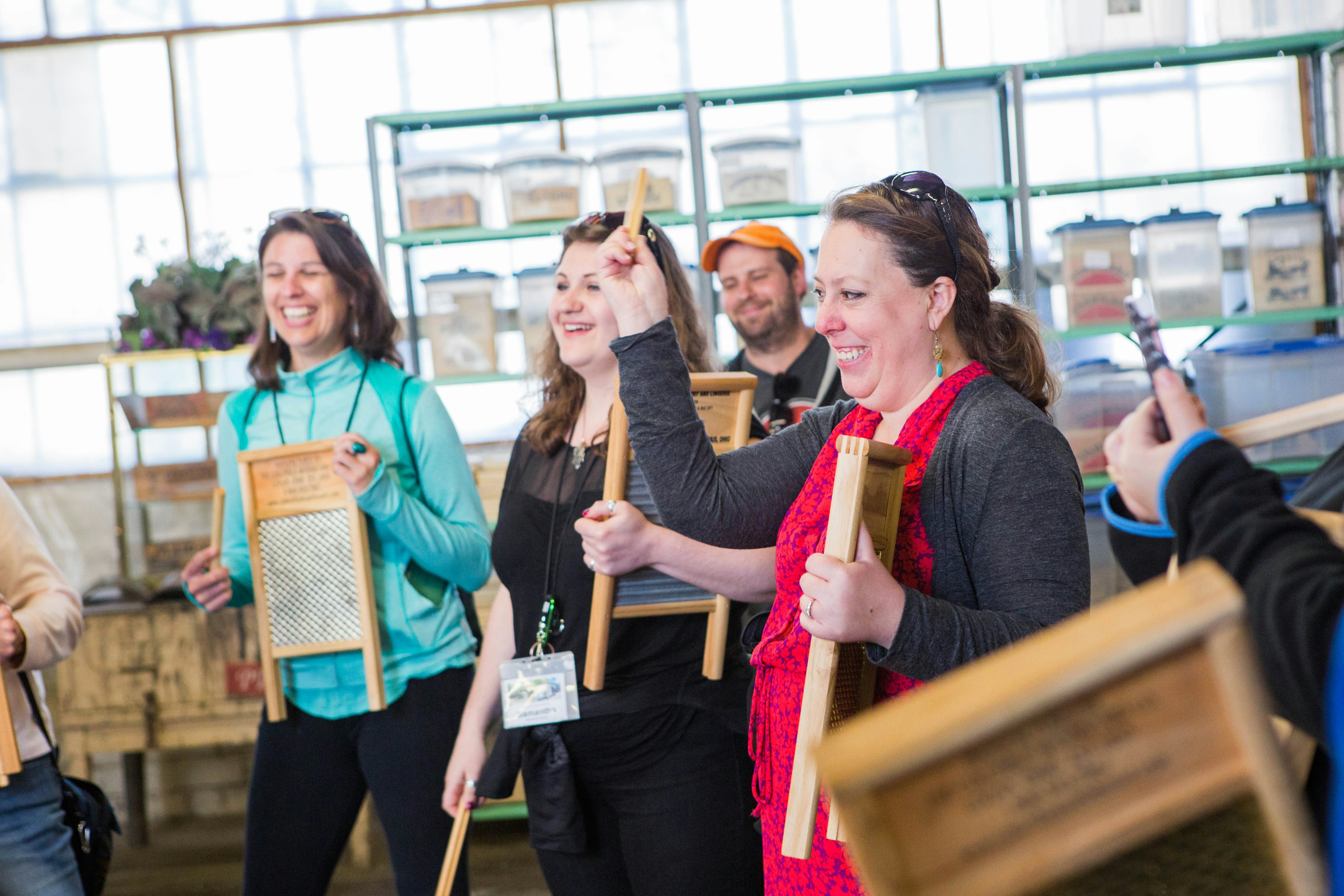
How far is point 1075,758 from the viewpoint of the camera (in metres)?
0.54

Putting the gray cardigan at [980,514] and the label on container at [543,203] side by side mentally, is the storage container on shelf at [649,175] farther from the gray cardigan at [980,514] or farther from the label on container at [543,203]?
the gray cardigan at [980,514]

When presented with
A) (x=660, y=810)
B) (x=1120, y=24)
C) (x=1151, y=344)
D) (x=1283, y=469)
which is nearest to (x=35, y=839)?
(x=660, y=810)

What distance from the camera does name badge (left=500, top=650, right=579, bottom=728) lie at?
1.78m

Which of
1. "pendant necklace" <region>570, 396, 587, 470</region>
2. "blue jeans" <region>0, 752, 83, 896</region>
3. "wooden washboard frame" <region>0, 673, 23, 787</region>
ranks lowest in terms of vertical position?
"blue jeans" <region>0, 752, 83, 896</region>

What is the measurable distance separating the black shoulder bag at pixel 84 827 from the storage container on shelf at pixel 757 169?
285 cm

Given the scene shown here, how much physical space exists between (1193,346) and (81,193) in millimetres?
5614

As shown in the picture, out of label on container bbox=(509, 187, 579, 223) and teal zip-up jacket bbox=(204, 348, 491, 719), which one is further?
label on container bbox=(509, 187, 579, 223)

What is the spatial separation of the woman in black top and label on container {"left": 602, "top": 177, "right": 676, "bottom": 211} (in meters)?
1.92

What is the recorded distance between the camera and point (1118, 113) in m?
5.05

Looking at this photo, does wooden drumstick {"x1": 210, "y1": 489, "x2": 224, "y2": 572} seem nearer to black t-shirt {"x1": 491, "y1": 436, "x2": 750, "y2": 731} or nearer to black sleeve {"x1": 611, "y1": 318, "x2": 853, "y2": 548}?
black t-shirt {"x1": 491, "y1": 436, "x2": 750, "y2": 731}

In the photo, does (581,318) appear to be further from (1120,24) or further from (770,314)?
(1120,24)

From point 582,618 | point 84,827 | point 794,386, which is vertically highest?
point 794,386

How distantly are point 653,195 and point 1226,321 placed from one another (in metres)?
2.17

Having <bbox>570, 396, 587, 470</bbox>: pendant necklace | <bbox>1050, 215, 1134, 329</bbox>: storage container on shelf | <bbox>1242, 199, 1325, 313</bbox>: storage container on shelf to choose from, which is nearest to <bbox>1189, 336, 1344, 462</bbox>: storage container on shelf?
<bbox>1242, 199, 1325, 313</bbox>: storage container on shelf
